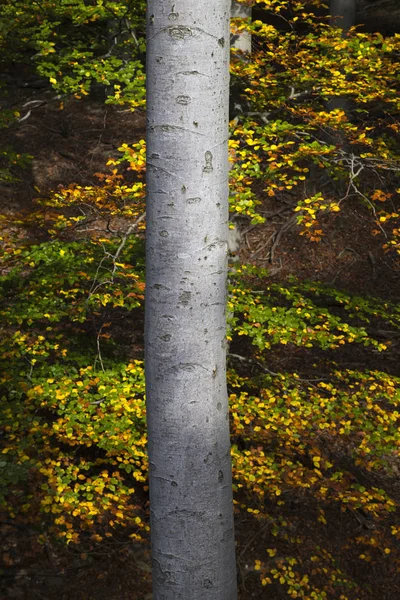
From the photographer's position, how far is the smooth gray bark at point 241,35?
23.1 ft

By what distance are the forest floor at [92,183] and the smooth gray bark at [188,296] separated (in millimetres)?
3553

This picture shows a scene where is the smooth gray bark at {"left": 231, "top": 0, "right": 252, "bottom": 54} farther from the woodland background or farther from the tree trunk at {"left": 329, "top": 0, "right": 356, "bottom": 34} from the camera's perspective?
the tree trunk at {"left": 329, "top": 0, "right": 356, "bottom": 34}

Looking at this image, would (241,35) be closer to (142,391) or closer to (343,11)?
(142,391)

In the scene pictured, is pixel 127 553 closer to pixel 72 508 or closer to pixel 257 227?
pixel 72 508

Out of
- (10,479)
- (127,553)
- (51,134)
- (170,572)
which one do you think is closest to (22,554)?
(127,553)

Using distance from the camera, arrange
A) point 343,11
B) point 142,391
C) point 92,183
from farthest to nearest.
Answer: point 343,11 → point 92,183 → point 142,391

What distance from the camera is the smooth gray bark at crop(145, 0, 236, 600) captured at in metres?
2.27

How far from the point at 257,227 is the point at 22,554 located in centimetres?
879

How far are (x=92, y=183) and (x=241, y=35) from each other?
8.41 feet

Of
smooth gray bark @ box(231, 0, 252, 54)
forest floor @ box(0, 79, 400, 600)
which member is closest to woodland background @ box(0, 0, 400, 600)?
forest floor @ box(0, 79, 400, 600)

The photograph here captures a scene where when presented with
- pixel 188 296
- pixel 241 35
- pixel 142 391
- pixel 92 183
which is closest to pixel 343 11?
pixel 241 35

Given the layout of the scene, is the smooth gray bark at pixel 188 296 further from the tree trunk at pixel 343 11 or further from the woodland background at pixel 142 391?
the tree trunk at pixel 343 11

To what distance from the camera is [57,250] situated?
598 cm

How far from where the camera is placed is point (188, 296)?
2.36m
